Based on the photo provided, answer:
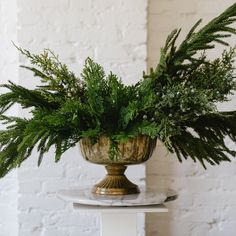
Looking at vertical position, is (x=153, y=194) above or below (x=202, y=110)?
below

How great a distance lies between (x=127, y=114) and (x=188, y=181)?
2.60 ft

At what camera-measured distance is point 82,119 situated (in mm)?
1101

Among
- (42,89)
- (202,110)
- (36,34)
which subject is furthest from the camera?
(36,34)

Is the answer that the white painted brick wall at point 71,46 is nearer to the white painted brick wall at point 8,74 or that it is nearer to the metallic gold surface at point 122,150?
the white painted brick wall at point 8,74

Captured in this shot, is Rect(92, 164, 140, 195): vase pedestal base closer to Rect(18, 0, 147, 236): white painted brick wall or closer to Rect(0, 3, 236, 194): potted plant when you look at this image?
Rect(0, 3, 236, 194): potted plant

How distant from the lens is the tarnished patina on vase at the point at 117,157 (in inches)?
43.4

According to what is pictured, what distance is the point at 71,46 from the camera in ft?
5.69

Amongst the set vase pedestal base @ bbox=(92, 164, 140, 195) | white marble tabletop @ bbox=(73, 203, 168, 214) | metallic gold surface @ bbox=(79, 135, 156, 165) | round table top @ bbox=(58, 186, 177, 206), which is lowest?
white marble tabletop @ bbox=(73, 203, 168, 214)

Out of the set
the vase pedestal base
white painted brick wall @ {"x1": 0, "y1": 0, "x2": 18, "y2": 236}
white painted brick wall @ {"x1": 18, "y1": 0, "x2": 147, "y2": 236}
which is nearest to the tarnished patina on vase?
the vase pedestal base

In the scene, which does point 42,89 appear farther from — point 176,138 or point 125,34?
point 125,34

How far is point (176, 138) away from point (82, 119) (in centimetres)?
20

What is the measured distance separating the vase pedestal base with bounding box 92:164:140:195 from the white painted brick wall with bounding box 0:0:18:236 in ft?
2.27

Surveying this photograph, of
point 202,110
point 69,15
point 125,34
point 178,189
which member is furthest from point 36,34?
point 202,110

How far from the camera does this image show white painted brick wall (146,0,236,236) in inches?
70.6
